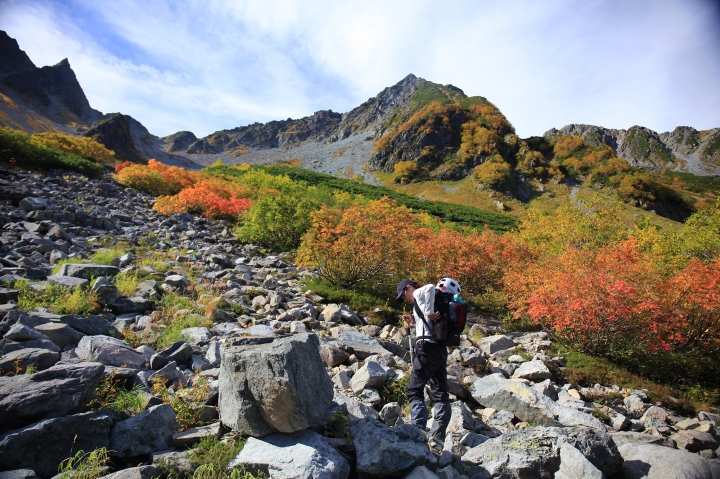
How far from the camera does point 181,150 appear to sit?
151 metres

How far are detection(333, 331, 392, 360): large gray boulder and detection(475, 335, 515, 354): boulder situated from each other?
316cm

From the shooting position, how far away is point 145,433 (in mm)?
2947

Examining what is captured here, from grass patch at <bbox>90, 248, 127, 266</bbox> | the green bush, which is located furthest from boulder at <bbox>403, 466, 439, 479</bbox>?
the green bush

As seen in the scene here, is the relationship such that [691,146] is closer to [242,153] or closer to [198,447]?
[242,153]

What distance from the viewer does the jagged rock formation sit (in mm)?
122800

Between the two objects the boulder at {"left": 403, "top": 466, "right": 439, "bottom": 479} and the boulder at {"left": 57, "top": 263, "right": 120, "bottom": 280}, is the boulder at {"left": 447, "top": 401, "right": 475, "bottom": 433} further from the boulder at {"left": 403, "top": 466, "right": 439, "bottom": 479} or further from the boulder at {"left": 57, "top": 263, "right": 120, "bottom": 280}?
the boulder at {"left": 57, "top": 263, "right": 120, "bottom": 280}

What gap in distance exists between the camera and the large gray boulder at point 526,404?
4703mm

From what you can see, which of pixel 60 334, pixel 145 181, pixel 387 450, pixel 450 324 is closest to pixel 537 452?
pixel 450 324

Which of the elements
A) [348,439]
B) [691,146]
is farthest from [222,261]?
[691,146]

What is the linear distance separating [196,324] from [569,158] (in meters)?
78.2

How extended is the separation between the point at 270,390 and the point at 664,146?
198 metres

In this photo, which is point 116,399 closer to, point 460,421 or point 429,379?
point 429,379

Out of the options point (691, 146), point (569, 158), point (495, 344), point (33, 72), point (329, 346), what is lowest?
point (495, 344)

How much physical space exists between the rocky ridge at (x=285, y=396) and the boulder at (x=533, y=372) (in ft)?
0.12
